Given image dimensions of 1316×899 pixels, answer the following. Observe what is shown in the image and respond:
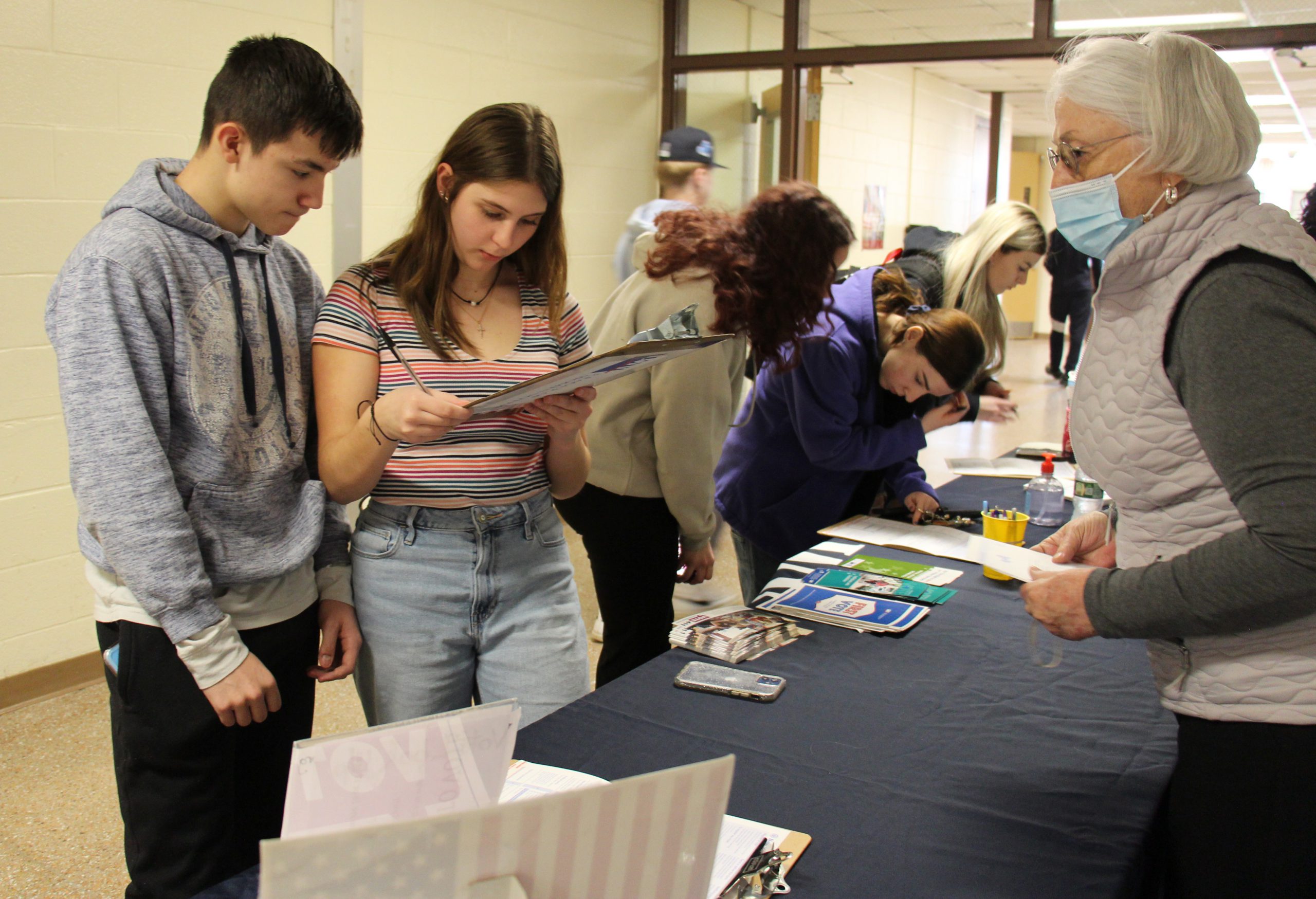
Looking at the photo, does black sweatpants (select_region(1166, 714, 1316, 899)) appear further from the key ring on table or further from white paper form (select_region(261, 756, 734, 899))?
white paper form (select_region(261, 756, 734, 899))

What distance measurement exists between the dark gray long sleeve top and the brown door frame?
13.7 feet

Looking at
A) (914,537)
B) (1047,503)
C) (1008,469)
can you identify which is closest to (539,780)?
(914,537)

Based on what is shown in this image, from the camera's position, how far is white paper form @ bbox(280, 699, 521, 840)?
31.1 inches

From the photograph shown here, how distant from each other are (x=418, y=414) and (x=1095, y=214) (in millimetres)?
841

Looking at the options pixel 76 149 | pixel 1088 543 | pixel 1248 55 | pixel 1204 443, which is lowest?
pixel 1088 543

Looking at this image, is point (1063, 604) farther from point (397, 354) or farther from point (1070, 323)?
point (1070, 323)

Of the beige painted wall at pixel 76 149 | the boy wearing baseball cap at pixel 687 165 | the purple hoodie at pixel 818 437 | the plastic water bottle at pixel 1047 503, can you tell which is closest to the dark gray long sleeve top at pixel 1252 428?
the purple hoodie at pixel 818 437

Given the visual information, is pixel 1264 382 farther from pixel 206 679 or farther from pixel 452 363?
pixel 206 679

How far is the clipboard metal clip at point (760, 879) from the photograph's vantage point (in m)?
0.97

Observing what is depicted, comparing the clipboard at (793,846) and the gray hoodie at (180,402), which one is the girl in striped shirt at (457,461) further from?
the clipboard at (793,846)

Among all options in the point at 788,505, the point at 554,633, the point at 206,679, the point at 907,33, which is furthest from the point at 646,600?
the point at 907,33

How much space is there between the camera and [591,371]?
122 cm

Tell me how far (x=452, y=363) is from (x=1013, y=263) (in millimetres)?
2057

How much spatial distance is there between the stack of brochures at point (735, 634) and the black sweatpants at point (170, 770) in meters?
0.63
